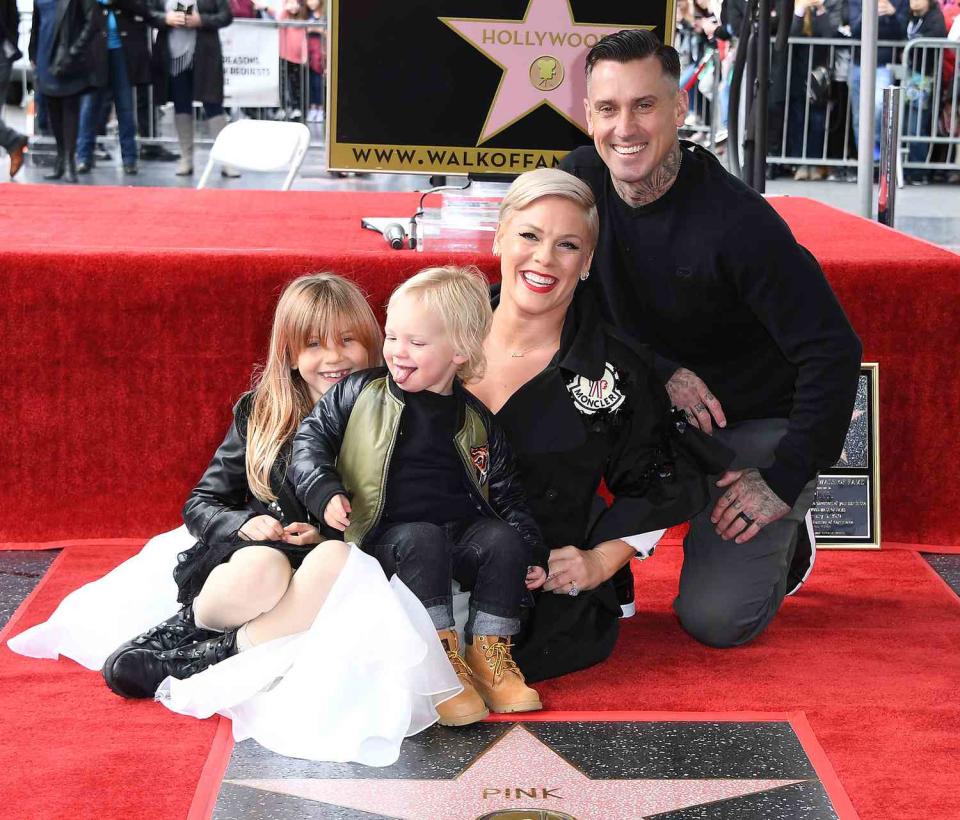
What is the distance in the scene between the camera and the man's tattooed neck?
272cm

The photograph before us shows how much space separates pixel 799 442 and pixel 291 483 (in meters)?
1.05

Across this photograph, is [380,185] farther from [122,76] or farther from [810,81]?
[810,81]

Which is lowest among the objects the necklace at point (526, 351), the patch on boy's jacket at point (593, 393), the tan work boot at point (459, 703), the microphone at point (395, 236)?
the tan work boot at point (459, 703)

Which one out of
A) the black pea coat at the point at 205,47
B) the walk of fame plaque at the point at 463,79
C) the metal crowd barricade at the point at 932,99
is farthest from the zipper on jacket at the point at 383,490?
the metal crowd barricade at the point at 932,99

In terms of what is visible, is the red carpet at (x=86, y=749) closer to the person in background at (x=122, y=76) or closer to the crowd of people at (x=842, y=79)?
the person in background at (x=122, y=76)

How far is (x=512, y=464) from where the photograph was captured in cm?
254

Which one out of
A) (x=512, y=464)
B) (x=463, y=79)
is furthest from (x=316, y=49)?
(x=512, y=464)

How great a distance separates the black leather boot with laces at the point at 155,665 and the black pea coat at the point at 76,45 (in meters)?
7.12

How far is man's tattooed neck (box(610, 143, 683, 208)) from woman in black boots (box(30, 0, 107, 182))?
694cm

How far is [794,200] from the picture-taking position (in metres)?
4.92

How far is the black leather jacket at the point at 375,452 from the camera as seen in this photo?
2.48m

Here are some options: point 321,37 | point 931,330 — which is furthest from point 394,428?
point 321,37

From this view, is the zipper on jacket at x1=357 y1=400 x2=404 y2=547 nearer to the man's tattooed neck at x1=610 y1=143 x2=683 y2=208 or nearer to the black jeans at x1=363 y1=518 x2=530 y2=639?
the black jeans at x1=363 y1=518 x2=530 y2=639

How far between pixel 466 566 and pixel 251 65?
30.1ft
